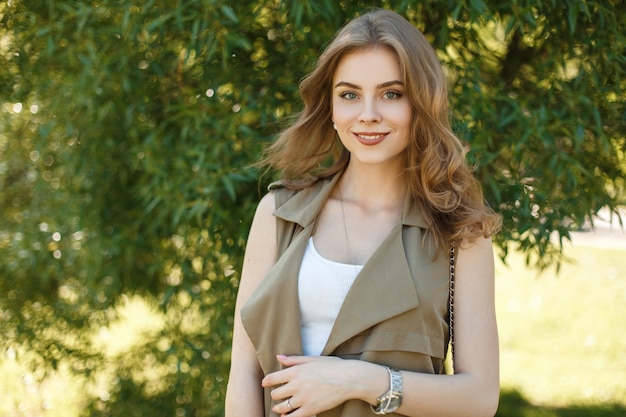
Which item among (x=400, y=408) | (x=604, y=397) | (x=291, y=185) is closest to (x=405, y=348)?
(x=400, y=408)

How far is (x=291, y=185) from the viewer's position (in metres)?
2.20

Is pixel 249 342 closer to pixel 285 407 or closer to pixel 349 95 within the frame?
pixel 285 407

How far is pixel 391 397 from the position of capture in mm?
1874

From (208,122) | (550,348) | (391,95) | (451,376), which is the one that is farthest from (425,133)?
(550,348)

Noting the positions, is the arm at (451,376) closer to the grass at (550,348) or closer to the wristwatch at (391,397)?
the wristwatch at (391,397)

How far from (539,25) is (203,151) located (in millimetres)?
1320

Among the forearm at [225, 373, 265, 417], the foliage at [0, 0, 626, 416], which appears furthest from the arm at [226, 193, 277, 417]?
the foliage at [0, 0, 626, 416]

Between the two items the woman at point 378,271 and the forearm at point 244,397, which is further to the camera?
the forearm at point 244,397

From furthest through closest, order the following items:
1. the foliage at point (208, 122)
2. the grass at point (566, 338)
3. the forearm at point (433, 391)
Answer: the grass at point (566, 338), the foliage at point (208, 122), the forearm at point (433, 391)

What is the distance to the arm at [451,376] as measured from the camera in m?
1.87

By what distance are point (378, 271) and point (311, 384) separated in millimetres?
326

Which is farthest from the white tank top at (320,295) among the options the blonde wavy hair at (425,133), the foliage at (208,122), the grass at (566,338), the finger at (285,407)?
the grass at (566,338)

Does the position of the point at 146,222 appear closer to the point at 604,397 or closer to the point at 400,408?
the point at 400,408

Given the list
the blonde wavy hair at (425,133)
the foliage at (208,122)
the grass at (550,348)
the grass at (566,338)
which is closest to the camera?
the blonde wavy hair at (425,133)
